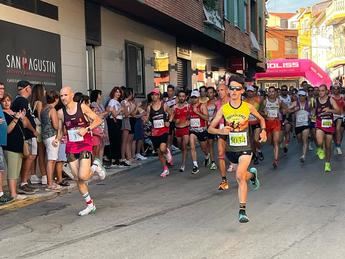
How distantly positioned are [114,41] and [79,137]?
9046 millimetres

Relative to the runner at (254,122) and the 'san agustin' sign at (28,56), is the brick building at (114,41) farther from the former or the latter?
the runner at (254,122)

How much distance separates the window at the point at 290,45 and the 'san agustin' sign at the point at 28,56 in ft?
262

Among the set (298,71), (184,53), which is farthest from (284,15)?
(184,53)

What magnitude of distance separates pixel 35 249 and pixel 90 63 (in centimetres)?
979

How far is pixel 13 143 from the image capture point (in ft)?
30.2

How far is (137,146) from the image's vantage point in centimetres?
1516

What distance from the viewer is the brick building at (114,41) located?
39.5ft

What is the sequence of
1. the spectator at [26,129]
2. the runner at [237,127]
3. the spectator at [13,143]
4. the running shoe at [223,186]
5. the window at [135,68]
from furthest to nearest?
the window at [135,68] < the running shoe at [223,186] < the spectator at [26,129] < the spectator at [13,143] < the runner at [237,127]

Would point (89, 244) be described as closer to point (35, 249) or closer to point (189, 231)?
point (35, 249)

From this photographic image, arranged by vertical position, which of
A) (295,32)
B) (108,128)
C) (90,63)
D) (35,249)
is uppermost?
(295,32)

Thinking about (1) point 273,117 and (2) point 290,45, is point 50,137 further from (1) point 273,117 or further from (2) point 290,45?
(2) point 290,45

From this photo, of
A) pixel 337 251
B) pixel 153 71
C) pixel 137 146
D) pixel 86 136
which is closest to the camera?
pixel 337 251

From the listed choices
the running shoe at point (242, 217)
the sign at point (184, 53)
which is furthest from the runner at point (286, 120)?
the running shoe at point (242, 217)

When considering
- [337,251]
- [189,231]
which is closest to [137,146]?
[189,231]
